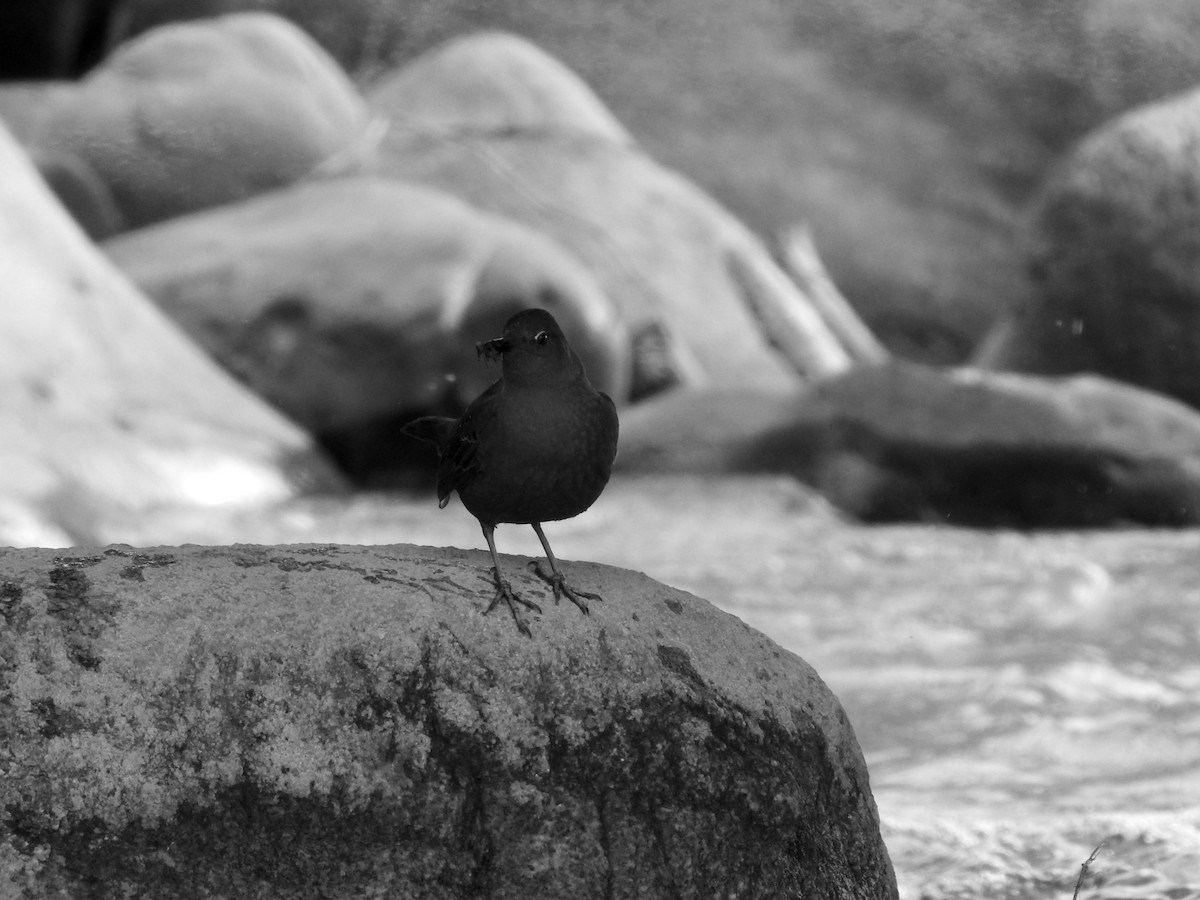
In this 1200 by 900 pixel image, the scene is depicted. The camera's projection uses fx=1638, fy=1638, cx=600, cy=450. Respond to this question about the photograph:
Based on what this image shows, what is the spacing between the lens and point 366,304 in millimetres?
10039

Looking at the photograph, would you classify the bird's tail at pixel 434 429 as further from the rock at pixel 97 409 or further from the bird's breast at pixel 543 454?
the rock at pixel 97 409

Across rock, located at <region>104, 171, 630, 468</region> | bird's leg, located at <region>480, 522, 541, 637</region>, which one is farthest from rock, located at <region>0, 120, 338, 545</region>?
bird's leg, located at <region>480, 522, 541, 637</region>

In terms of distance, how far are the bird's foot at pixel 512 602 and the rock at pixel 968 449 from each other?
275 inches

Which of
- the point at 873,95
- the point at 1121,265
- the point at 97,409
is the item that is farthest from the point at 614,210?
the point at 873,95

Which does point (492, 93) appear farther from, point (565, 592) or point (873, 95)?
point (565, 592)

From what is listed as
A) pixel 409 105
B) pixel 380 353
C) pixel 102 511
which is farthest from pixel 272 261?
pixel 409 105

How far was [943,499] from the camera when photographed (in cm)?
939

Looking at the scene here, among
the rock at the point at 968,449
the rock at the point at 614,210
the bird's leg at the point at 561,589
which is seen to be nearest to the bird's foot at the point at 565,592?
the bird's leg at the point at 561,589

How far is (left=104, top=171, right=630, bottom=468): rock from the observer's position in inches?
391

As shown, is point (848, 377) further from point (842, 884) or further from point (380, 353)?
point (842, 884)

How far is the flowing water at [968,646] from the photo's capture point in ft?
13.7

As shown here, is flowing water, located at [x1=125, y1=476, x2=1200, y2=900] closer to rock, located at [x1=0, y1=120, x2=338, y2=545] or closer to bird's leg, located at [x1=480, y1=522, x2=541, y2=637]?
rock, located at [x1=0, y1=120, x2=338, y2=545]

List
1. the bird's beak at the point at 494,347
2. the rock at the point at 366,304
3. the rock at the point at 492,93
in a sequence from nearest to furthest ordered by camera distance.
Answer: the bird's beak at the point at 494,347
the rock at the point at 366,304
the rock at the point at 492,93

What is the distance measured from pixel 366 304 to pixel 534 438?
7659mm
